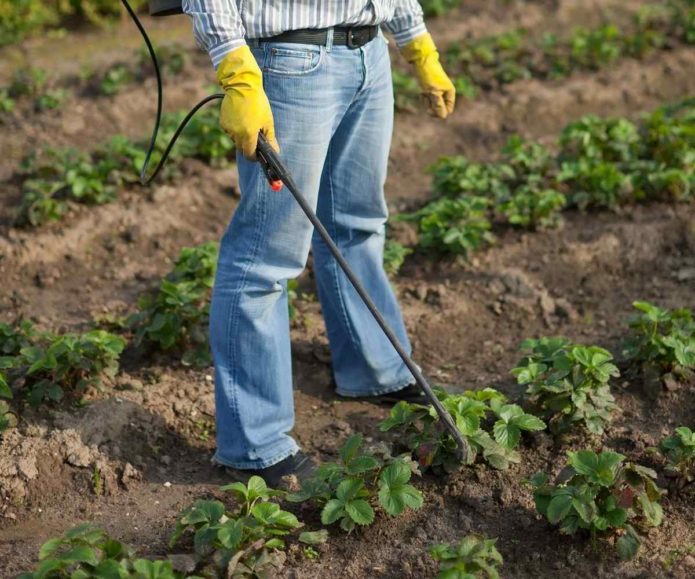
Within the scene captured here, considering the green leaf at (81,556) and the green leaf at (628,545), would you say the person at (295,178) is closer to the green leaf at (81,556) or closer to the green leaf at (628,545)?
the green leaf at (81,556)

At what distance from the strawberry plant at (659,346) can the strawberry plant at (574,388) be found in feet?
0.97

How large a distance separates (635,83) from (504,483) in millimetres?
4427

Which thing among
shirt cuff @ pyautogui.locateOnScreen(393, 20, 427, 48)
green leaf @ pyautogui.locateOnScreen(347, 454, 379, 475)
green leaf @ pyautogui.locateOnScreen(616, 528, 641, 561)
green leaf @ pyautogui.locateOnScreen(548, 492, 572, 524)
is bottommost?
green leaf @ pyautogui.locateOnScreen(616, 528, 641, 561)

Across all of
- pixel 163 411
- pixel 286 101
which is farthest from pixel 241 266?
pixel 163 411

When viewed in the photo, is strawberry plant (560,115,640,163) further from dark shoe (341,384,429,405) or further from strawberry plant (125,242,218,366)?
strawberry plant (125,242,218,366)

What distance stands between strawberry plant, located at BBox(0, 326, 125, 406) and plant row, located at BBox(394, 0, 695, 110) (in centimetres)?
351

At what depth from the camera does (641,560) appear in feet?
9.82

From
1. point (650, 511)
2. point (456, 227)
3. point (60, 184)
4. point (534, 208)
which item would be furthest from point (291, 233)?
point (60, 184)

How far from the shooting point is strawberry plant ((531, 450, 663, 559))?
114 inches

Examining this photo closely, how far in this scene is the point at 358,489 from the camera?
299 cm

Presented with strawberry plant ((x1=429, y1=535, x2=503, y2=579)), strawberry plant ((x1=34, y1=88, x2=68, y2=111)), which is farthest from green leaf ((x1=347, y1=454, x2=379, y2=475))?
strawberry plant ((x1=34, y1=88, x2=68, y2=111))

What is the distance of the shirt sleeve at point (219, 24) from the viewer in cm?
285

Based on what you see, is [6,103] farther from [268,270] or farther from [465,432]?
[465,432]

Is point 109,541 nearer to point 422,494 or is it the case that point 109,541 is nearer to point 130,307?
point 422,494
